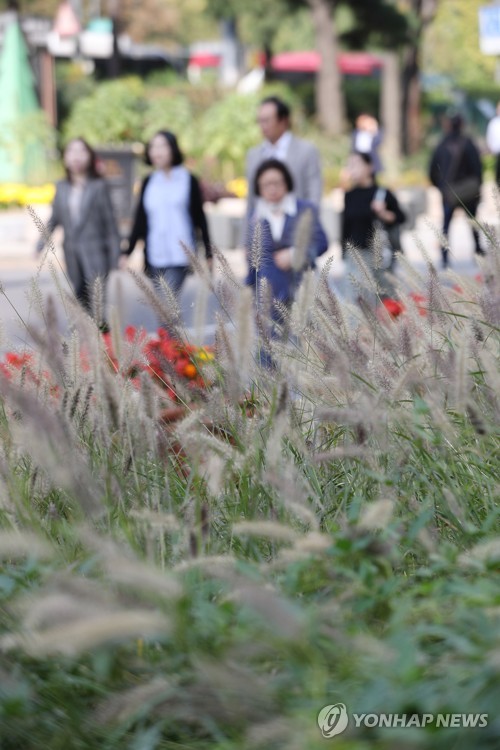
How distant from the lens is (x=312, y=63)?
45781mm

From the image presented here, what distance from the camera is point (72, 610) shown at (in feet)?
6.18

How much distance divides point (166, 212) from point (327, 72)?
22.8 m

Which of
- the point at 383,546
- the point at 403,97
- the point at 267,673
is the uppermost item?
the point at 383,546

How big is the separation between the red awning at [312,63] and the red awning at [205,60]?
8.12 metres

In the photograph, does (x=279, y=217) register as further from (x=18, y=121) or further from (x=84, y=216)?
(x=18, y=121)

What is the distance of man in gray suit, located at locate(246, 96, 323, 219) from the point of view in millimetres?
7551

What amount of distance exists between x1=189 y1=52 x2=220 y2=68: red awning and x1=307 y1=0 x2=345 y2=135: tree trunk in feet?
94.1

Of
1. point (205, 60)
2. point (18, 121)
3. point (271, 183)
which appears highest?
point (271, 183)

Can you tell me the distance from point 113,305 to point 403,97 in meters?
36.2

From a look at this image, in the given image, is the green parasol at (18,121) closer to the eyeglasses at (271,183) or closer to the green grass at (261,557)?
the eyeglasses at (271,183)

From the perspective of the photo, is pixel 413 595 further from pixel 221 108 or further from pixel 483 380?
pixel 221 108

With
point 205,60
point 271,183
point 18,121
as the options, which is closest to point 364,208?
point 271,183

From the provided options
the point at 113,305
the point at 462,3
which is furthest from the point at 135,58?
the point at 113,305

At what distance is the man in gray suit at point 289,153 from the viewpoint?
24.8 feet
